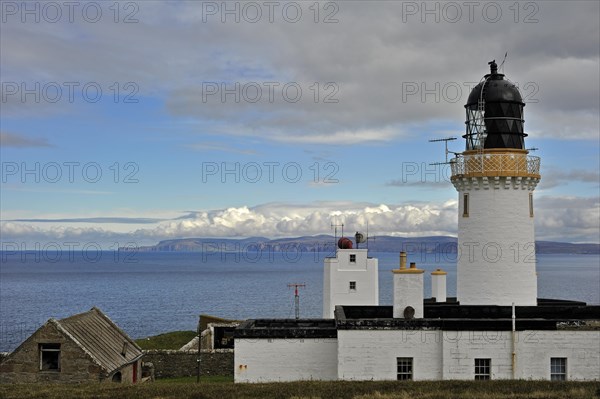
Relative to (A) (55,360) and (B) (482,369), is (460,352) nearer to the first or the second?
(B) (482,369)

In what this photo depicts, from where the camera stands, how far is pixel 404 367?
2503cm

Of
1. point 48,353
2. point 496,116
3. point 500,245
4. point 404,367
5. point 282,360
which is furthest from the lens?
point 496,116

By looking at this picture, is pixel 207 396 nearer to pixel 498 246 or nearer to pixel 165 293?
pixel 498 246

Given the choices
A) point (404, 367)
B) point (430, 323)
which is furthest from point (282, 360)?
point (430, 323)

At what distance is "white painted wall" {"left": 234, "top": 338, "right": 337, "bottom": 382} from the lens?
2558cm

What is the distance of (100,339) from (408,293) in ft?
44.6

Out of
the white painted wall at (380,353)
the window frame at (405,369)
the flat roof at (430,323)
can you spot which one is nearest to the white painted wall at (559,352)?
the flat roof at (430,323)

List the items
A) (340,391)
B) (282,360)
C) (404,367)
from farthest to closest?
(282,360) → (404,367) → (340,391)

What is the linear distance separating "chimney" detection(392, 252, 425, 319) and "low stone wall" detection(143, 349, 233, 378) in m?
14.4

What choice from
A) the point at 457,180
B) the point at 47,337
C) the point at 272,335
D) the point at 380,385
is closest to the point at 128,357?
the point at 47,337

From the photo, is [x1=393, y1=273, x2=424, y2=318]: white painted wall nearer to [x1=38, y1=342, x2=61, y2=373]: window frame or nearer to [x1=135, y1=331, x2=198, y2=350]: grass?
[x1=38, y1=342, x2=61, y2=373]: window frame

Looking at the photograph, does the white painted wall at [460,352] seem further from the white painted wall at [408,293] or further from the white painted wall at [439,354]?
the white painted wall at [408,293]

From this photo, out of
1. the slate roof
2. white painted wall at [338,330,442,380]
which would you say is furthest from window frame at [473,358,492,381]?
the slate roof

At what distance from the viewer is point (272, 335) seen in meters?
25.7
